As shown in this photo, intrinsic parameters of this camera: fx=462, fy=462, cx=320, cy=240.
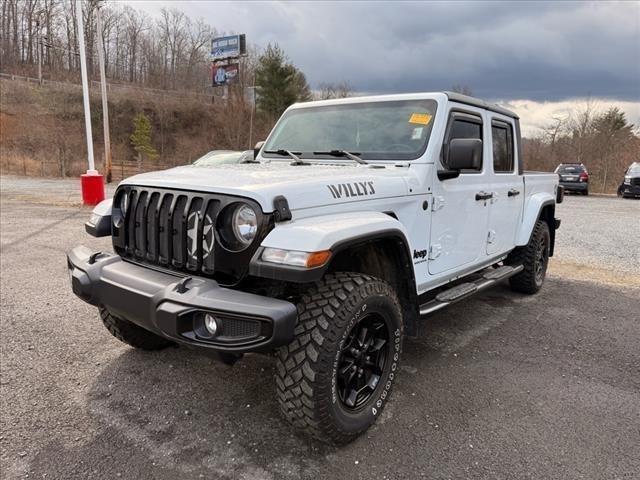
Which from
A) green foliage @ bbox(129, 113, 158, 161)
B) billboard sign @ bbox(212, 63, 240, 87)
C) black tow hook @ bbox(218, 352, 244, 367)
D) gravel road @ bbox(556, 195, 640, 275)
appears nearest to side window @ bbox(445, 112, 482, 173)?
black tow hook @ bbox(218, 352, 244, 367)

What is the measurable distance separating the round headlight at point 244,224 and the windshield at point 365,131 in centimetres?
138

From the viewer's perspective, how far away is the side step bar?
3298 mm

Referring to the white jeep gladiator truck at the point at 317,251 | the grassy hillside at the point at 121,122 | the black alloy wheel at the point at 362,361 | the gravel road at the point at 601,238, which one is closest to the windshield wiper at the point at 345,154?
the white jeep gladiator truck at the point at 317,251

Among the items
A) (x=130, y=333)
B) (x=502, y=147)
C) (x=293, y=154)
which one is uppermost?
(x=502, y=147)

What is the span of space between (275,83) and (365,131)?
1538 inches

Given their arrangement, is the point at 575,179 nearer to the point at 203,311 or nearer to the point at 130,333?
the point at 130,333

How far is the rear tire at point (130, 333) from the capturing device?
130 inches

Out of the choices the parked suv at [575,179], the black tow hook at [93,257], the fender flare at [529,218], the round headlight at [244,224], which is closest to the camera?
the round headlight at [244,224]

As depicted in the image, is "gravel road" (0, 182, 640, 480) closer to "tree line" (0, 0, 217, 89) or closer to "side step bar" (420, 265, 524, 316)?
"side step bar" (420, 265, 524, 316)

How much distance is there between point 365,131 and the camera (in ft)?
11.9

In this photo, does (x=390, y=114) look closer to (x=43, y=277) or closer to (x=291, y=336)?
(x=291, y=336)

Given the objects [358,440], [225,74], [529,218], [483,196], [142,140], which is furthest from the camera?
[225,74]

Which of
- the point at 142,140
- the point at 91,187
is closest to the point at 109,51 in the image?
the point at 142,140

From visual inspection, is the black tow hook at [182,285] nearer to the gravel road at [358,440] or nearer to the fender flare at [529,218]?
the gravel road at [358,440]
